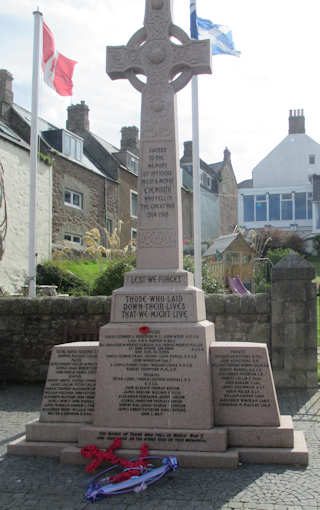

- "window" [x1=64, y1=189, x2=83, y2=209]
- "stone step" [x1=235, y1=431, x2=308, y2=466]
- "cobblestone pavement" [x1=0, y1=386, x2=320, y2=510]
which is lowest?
"cobblestone pavement" [x1=0, y1=386, x2=320, y2=510]

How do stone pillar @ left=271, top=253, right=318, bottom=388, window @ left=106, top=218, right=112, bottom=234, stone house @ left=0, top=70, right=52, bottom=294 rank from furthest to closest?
window @ left=106, top=218, right=112, bottom=234
stone house @ left=0, top=70, right=52, bottom=294
stone pillar @ left=271, top=253, right=318, bottom=388

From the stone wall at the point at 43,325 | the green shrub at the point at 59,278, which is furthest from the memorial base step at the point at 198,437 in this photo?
the green shrub at the point at 59,278

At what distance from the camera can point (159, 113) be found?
5.45 metres

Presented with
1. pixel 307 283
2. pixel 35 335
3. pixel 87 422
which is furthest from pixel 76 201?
pixel 87 422

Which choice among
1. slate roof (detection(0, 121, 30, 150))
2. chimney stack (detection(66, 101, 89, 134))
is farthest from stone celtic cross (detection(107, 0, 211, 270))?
chimney stack (detection(66, 101, 89, 134))

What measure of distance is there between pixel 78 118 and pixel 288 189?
739 inches

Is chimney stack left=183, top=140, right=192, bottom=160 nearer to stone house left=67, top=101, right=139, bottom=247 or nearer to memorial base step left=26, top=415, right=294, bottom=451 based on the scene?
stone house left=67, top=101, right=139, bottom=247

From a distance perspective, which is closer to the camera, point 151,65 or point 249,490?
point 249,490

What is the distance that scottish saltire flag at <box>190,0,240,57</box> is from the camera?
1180cm

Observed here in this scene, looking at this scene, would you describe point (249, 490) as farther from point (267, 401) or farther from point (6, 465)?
point (6, 465)

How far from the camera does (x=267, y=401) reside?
4.73 metres

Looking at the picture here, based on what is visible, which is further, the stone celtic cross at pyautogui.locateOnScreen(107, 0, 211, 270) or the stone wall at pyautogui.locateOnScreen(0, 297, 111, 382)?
the stone wall at pyautogui.locateOnScreen(0, 297, 111, 382)

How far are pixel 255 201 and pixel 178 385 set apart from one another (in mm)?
36133

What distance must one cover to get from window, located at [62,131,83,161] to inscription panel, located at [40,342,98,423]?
59.3ft
